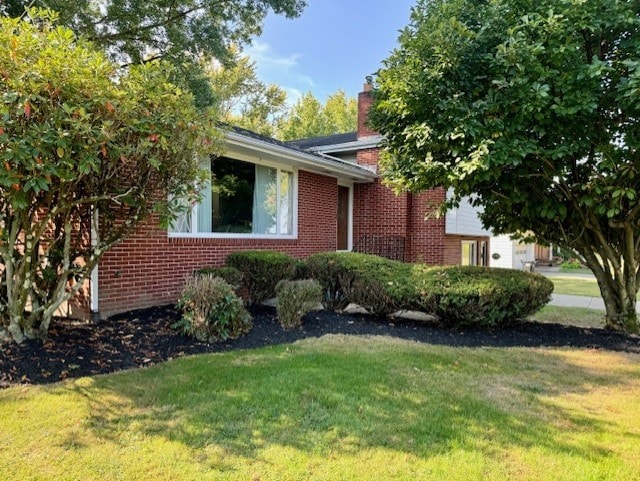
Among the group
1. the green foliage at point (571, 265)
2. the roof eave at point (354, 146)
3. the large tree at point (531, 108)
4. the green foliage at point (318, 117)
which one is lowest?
the green foliage at point (571, 265)

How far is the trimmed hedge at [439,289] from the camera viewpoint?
6.32 meters

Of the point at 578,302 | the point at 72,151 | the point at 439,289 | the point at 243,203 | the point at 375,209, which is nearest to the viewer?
the point at 72,151

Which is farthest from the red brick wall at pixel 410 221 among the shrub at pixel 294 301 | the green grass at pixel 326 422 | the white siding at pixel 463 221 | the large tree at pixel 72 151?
the large tree at pixel 72 151

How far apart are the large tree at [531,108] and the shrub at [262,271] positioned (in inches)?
106

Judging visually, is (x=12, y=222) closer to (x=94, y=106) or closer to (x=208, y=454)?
(x=94, y=106)

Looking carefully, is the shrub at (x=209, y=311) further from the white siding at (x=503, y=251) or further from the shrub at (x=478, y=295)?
the white siding at (x=503, y=251)

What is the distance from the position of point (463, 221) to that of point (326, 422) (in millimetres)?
11647

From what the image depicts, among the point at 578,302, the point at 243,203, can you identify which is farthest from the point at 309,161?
the point at 578,302

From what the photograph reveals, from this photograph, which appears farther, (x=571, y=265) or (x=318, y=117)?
(x=318, y=117)

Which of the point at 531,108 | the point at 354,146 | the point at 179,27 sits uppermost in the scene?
the point at 179,27

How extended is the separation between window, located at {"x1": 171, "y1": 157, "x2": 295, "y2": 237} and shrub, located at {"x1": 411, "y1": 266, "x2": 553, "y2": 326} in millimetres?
4094

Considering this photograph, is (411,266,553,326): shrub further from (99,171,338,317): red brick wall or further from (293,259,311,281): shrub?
(99,171,338,317): red brick wall

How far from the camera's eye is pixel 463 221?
13875 mm

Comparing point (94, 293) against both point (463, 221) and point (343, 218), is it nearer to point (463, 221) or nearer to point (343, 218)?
point (343, 218)
